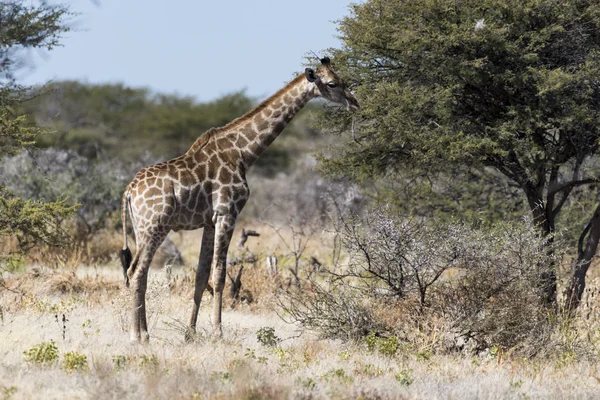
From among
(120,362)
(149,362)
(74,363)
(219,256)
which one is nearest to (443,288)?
(219,256)

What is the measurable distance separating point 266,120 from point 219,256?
184 cm

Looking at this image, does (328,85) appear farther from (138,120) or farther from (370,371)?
(138,120)

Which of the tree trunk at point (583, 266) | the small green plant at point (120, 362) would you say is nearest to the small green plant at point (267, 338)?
the small green plant at point (120, 362)

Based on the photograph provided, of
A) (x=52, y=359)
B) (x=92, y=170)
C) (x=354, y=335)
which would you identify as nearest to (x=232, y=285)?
(x=354, y=335)

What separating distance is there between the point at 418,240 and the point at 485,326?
1309mm

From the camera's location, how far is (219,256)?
1116cm

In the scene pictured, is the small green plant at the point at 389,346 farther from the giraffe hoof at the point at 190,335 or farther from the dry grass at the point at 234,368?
the giraffe hoof at the point at 190,335

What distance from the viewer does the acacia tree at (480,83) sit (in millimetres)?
13023

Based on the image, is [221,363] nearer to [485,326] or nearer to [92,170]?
[485,326]

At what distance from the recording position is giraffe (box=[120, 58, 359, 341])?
34.6ft

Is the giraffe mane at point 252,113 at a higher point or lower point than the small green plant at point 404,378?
higher

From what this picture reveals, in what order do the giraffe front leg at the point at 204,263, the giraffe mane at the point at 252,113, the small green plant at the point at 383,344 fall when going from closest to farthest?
1. the small green plant at the point at 383,344
2. the giraffe front leg at the point at 204,263
3. the giraffe mane at the point at 252,113

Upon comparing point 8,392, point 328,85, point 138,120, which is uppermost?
point 138,120

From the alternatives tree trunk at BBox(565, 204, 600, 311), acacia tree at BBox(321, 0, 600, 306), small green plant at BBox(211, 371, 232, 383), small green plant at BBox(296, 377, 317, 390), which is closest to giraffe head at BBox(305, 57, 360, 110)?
acacia tree at BBox(321, 0, 600, 306)
